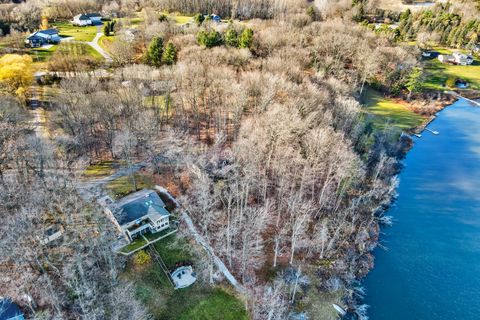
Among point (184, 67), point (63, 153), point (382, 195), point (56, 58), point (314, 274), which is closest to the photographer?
point (314, 274)

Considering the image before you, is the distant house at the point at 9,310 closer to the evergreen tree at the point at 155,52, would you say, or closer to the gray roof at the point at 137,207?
the gray roof at the point at 137,207

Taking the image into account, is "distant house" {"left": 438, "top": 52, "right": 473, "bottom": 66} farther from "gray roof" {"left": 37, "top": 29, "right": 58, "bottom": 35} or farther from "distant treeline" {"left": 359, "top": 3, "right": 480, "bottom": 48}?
"gray roof" {"left": 37, "top": 29, "right": 58, "bottom": 35}

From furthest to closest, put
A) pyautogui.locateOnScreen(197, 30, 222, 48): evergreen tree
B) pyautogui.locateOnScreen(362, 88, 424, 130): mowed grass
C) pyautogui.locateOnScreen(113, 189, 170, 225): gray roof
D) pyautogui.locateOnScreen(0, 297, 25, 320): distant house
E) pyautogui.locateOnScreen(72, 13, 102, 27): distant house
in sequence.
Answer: pyautogui.locateOnScreen(72, 13, 102, 27): distant house, pyautogui.locateOnScreen(362, 88, 424, 130): mowed grass, pyautogui.locateOnScreen(197, 30, 222, 48): evergreen tree, pyautogui.locateOnScreen(113, 189, 170, 225): gray roof, pyautogui.locateOnScreen(0, 297, 25, 320): distant house

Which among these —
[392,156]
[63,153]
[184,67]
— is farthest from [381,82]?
[63,153]

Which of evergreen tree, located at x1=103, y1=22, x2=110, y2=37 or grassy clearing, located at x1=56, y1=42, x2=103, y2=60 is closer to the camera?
grassy clearing, located at x1=56, y1=42, x2=103, y2=60

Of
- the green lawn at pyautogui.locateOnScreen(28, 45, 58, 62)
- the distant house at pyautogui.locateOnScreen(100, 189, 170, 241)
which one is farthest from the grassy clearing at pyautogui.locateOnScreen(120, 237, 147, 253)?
the green lawn at pyautogui.locateOnScreen(28, 45, 58, 62)

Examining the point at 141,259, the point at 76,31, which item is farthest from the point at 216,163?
the point at 76,31

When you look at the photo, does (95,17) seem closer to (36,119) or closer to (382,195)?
(36,119)
